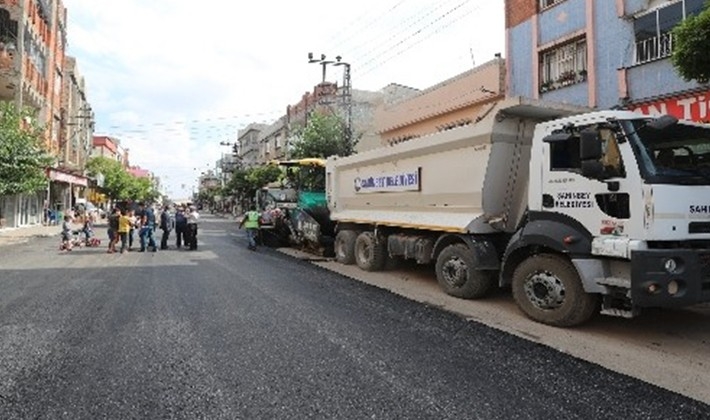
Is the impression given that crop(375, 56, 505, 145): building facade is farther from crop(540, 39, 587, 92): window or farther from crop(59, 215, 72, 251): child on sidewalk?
crop(59, 215, 72, 251): child on sidewalk

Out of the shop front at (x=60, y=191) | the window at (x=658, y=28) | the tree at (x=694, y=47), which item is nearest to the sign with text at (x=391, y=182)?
the tree at (x=694, y=47)

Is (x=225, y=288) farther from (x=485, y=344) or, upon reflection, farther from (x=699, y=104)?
(x=699, y=104)

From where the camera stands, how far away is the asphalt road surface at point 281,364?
3559mm

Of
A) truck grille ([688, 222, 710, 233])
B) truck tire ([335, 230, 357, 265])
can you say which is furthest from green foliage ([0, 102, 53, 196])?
truck grille ([688, 222, 710, 233])

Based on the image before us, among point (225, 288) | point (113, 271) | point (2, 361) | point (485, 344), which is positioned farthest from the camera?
point (113, 271)

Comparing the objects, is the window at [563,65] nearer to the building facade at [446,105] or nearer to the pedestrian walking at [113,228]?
the building facade at [446,105]

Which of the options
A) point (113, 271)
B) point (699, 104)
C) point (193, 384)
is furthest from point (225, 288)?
point (699, 104)

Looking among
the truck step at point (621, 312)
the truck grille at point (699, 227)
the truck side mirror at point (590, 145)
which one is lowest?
the truck step at point (621, 312)

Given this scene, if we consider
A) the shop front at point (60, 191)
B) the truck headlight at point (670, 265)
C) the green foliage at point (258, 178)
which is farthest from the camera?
the green foliage at point (258, 178)

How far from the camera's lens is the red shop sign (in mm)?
11599

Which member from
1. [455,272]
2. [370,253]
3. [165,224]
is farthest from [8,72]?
[455,272]

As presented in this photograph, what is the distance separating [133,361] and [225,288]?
3.91 meters

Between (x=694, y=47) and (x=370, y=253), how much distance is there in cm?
672

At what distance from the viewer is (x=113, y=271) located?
35.0 feet
